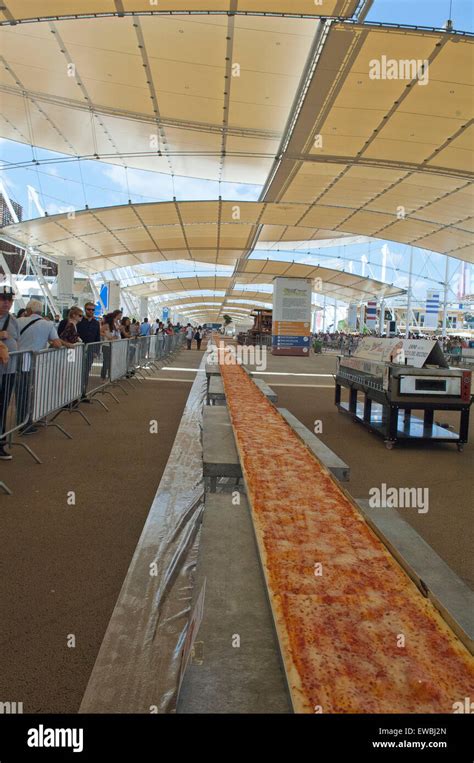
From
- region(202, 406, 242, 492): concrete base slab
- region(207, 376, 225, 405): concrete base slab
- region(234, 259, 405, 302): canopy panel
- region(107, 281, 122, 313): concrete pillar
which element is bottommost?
region(202, 406, 242, 492): concrete base slab

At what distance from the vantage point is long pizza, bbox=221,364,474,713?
6.42 ft

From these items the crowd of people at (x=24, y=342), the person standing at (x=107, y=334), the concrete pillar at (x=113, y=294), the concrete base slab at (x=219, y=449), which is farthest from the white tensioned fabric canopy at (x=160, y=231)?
the concrete base slab at (x=219, y=449)

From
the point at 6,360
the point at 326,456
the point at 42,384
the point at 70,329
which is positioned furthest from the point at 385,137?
the point at 6,360

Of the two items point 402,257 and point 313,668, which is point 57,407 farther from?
point 402,257

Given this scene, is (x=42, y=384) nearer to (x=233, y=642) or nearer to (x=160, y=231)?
(x=233, y=642)

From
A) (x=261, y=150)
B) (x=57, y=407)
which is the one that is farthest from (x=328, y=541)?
(x=261, y=150)

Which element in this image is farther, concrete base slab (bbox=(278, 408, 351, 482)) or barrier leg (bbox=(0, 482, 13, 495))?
barrier leg (bbox=(0, 482, 13, 495))

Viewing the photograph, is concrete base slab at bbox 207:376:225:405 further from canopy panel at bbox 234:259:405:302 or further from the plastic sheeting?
canopy panel at bbox 234:259:405:302

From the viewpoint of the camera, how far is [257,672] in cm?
212

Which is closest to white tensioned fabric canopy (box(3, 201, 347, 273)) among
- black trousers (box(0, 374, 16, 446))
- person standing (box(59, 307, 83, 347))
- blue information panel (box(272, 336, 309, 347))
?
blue information panel (box(272, 336, 309, 347))

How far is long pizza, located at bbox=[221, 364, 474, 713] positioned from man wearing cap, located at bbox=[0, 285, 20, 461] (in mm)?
3216

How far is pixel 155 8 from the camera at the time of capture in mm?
10922

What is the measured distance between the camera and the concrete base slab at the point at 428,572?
242 centimetres

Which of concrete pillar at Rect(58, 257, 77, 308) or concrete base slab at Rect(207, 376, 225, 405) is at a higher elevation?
concrete pillar at Rect(58, 257, 77, 308)
